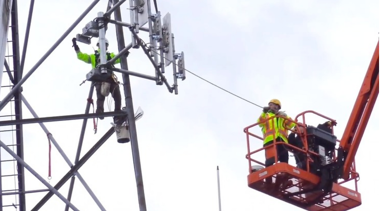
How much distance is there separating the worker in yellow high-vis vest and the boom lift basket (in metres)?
0.10

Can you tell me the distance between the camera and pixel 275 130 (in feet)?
77.8

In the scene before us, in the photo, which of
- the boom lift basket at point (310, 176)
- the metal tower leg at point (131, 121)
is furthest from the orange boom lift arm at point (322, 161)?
the metal tower leg at point (131, 121)

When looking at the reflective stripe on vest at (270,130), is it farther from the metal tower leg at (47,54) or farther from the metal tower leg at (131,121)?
the metal tower leg at (47,54)

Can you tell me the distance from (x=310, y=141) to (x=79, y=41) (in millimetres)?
5474

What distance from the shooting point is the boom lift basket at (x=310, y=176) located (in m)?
23.5

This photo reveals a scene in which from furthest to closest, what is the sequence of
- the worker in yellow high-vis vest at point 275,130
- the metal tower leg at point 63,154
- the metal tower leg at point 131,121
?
1. the worker in yellow high-vis vest at point 275,130
2. the metal tower leg at point 63,154
3. the metal tower leg at point 131,121

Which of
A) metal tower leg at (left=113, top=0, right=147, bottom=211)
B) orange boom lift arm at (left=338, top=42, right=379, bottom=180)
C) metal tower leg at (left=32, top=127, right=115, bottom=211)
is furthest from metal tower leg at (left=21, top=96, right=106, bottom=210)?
orange boom lift arm at (left=338, top=42, right=379, bottom=180)

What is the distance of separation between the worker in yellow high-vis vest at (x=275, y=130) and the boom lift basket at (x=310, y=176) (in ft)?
0.34

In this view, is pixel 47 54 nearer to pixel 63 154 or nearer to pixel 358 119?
pixel 63 154

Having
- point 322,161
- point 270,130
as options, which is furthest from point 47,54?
point 322,161

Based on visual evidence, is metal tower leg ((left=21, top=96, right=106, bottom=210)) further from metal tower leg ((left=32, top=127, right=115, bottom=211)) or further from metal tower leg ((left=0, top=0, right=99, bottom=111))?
metal tower leg ((left=0, top=0, right=99, bottom=111))

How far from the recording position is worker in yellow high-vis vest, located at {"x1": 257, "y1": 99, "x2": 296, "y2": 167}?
2362 centimetres

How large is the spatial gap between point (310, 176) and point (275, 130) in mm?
1221

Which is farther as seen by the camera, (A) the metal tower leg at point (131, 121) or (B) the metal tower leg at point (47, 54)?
(B) the metal tower leg at point (47, 54)
